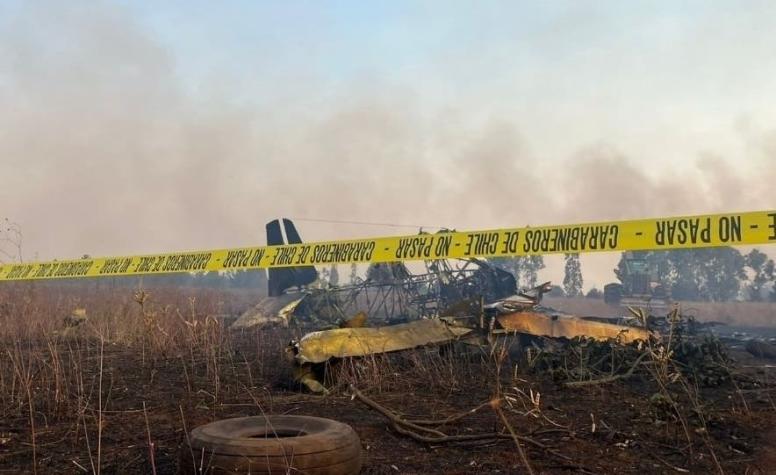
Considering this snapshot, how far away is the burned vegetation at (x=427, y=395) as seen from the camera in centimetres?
459

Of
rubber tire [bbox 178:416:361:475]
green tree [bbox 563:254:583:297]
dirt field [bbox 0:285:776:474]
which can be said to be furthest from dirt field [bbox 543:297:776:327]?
rubber tire [bbox 178:416:361:475]

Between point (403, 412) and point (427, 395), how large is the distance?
0.92 metres

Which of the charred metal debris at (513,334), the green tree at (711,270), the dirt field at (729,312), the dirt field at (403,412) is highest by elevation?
the green tree at (711,270)

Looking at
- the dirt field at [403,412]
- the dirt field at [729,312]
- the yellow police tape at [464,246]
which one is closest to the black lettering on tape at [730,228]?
the yellow police tape at [464,246]

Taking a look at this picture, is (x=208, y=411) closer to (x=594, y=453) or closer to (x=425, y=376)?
(x=425, y=376)

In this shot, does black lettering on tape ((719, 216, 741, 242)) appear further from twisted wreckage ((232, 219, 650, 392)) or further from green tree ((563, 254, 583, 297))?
green tree ((563, 254, 583, 297))

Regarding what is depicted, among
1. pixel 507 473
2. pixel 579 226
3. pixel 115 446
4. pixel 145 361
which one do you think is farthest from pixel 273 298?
pixel 507 473

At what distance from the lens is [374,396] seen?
22.8 ft

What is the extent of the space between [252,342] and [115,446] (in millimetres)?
7683

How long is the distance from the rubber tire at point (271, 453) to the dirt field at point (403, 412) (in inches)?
7.5

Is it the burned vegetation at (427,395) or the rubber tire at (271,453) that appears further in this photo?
the burned vegetation at (427,395)

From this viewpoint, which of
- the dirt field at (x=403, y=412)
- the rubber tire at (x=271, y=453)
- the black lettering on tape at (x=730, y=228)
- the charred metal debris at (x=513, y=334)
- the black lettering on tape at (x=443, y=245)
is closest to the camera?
the rubber tire at (x=271, y=453)

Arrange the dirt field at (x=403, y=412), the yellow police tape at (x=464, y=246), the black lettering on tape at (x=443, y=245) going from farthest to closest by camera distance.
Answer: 1. the black lettering on tape at (x=443, y=245)
2. the yellow police tape at (x=464, y=246)
3. the dirt field at (x=403, y=412)

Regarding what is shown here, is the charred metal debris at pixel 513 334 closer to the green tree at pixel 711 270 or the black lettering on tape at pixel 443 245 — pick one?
the black lettering on tape at pixel 443 245
